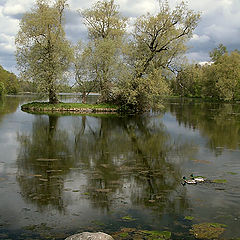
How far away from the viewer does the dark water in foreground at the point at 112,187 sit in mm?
8711

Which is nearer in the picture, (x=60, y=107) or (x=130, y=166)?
(x=130, y=166)

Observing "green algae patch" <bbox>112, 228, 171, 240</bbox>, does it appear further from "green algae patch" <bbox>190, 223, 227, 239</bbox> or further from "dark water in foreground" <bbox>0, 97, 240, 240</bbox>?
"green algae patch" <bbox>190, 223, 227, 239</bbox>

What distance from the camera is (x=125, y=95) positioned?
45.5 metres

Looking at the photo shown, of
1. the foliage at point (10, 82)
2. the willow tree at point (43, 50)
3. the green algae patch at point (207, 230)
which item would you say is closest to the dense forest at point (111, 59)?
the willow tree at point (43, 50)

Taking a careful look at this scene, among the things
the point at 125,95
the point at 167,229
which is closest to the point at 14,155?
the point at 167,229

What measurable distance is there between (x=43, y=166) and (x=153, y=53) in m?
35.8

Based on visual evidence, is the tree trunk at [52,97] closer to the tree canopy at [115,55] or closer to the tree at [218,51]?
the tree canopy at [115,55]

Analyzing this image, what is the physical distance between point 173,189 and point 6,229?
6510 mm

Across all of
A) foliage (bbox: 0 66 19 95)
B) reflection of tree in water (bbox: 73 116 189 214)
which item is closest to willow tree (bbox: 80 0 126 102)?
reflection of tree in water (bbox: 73 116 189 214)

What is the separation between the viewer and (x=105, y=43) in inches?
1847

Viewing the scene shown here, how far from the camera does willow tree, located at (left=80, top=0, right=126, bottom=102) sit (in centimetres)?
4744

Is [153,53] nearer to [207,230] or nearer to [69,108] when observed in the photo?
[69,108]

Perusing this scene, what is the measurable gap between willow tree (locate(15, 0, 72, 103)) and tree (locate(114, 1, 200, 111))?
35.6 ft

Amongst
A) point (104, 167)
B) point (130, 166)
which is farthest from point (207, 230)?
point (104, 167)
